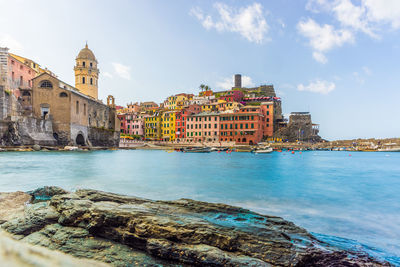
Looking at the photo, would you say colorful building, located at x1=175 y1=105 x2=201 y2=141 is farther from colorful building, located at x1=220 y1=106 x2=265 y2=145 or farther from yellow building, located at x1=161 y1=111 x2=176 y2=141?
colorful building, located at x1=220 y1=106 x2=265 y2=145

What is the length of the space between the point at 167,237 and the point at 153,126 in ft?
235

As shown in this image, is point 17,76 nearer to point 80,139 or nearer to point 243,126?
point 80,139

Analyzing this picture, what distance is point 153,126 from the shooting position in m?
74.5

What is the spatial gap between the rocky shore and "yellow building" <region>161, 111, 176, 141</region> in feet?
215

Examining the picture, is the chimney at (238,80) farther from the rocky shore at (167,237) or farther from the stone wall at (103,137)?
the rocky shore at (167,237)

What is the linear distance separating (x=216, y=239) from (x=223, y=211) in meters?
1.76

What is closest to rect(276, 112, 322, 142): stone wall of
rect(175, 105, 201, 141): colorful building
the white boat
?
the white boat

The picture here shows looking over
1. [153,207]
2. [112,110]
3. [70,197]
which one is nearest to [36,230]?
[70,197]

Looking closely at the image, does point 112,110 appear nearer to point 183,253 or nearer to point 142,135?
point 142,135

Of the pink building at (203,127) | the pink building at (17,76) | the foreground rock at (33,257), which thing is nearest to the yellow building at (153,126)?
the pink building at (203,127)

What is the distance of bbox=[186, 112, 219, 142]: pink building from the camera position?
63781 millimetres

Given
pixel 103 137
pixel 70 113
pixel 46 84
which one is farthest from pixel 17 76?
pixel 103 137

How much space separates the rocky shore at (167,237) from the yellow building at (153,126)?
225ft

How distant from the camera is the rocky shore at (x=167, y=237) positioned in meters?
3.87
